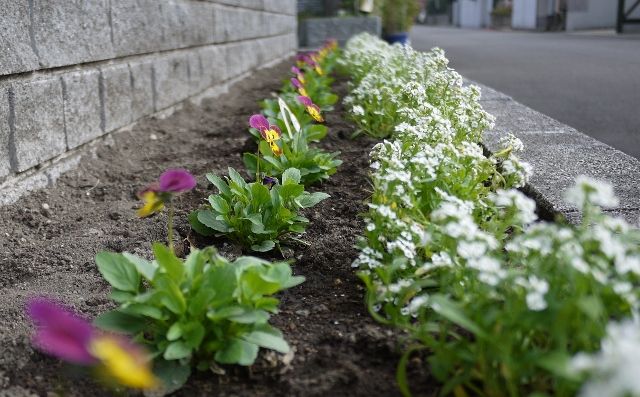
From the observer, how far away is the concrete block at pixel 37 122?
2.89m

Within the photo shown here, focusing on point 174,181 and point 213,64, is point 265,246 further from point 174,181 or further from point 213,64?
point 213,64

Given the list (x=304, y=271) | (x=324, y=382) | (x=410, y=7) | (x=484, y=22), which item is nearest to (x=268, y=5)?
(x=410, y=7)

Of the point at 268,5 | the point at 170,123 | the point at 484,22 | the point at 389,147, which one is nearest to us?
the point at 389,147

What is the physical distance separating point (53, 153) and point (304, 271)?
1.54 metres

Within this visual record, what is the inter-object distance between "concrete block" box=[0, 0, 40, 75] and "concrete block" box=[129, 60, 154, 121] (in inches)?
49.6

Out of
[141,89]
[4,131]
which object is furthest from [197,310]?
[141,89]

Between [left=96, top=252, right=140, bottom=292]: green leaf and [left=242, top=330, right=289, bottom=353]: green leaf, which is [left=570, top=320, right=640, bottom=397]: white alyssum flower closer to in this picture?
[left=242, top=330, right=289, bottom=353]: green leaf

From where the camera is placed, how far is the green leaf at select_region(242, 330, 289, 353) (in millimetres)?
1601

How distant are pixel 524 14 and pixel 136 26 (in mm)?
31584

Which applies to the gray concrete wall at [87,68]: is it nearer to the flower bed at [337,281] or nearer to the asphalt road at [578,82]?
the flower bed at [337,281]

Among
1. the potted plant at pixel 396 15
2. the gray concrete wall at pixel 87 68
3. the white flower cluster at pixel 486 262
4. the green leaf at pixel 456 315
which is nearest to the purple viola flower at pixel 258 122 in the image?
the white flower cluster at pixel 486 262

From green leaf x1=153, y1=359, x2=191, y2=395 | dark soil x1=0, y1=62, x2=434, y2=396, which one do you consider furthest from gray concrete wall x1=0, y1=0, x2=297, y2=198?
green leaf x1=153, y1=359, x2=191, y2=395

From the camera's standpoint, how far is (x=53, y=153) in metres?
3.20

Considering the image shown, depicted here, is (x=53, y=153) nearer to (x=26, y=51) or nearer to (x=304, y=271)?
(x=26, y=51)
